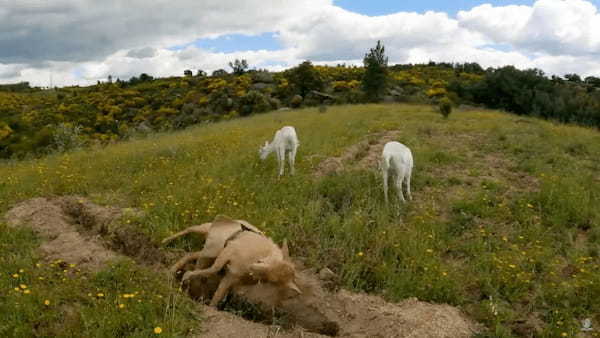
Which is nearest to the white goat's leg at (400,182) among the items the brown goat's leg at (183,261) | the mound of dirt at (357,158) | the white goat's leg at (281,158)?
the mound of dirt at (357,158)

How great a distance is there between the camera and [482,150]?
1139cm

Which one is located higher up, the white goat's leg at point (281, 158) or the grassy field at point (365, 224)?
the white goat's leg at point (281, 158)

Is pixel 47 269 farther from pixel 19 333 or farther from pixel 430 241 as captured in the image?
pixel 430 241

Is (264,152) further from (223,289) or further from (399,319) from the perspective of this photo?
(399,319)

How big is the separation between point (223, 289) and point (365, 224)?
2.84 meters

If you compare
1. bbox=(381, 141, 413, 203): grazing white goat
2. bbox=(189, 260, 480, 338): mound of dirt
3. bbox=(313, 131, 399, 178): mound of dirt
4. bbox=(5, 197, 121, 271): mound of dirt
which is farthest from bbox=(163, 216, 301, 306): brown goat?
bbox=(313, 131, 399, 178): mound of dirt

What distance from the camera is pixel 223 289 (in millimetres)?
4465

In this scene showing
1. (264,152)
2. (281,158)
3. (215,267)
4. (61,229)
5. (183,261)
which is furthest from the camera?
(264,152)

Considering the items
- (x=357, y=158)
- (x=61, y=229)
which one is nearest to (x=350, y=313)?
(x=61, y=229)

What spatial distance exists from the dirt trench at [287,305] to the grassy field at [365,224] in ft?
0.80

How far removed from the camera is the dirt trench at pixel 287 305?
4188mm

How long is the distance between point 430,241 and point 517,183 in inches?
147

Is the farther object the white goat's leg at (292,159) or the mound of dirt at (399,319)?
the white goat's leg at (292,159)

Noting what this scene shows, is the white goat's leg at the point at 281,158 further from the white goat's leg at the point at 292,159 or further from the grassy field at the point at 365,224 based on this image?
the grassy field at the point at 365,224
